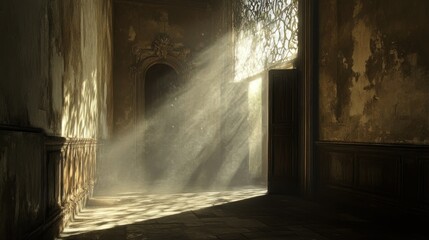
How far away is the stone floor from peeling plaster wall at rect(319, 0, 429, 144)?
1132 mm

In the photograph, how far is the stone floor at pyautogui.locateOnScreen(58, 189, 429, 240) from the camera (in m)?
4.37

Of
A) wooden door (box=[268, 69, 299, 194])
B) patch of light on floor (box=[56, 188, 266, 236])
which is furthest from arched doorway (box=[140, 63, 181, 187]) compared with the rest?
wooden door (box=[268, 69, 299, 194])

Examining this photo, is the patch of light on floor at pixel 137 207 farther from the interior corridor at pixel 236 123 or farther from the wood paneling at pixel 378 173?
the wood paneling at pixel 378 173

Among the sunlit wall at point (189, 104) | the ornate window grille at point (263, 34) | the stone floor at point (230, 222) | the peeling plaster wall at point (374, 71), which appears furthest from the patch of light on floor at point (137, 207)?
the ornate window grille at point (263, 34)

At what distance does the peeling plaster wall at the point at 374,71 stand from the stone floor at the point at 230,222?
1132 mm

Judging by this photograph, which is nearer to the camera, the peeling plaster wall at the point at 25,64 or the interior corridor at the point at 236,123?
the peeling plaster wall at the point at 25,64

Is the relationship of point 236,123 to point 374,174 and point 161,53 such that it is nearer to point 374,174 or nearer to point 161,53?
point 161,53

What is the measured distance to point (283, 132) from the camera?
7.87 metres

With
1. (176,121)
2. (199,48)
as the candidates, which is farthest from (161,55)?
(176,121)

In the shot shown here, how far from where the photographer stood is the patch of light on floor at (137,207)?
194 inches

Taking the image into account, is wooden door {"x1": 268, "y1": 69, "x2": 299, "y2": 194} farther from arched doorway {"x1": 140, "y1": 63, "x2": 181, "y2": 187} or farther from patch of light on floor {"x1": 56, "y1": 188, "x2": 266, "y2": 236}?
arched doorway {"x1": 140, "y1": 63, "x2": 181, "y2": 187}

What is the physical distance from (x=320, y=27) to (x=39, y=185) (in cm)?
550

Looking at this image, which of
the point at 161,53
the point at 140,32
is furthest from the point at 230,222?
the point at 140,32

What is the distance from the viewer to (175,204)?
22.2ft
